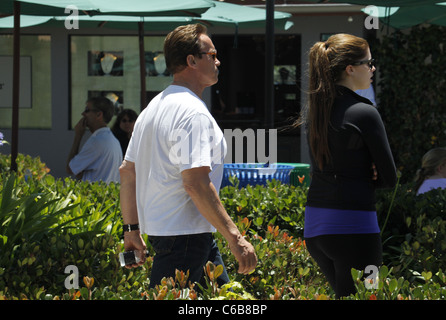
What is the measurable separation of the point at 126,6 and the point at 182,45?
389 centimetres

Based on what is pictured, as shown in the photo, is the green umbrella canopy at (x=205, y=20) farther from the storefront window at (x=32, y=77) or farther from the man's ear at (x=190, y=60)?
the man's ear at (x=190, y=60)

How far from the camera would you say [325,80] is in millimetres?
3117

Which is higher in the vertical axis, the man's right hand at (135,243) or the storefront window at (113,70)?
the storefront window at (113,70)

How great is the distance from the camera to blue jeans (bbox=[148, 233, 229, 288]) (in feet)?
9.59

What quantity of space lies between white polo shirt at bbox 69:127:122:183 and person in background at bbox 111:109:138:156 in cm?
131

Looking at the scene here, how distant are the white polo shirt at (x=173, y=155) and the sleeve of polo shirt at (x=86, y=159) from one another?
378 cm

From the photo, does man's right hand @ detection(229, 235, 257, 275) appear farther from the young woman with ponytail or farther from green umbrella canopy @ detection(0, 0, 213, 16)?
green umbrella canopy @ detection(0, 0, 213, 16)

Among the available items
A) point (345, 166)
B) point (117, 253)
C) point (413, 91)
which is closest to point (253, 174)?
point (117, 253)

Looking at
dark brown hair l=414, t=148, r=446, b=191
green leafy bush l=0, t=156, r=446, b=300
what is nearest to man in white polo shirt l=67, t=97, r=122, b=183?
green leafy bush l=0, t=156, r=446, b=300

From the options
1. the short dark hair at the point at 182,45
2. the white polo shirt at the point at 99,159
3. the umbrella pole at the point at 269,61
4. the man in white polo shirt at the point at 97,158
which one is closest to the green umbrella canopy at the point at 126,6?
the umbrella pole at the point at 269,61

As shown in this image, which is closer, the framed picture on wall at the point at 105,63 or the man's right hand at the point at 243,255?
the man's right hand at the point at 243,255

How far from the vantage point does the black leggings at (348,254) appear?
2.98m

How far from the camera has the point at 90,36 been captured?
12883 millimetres

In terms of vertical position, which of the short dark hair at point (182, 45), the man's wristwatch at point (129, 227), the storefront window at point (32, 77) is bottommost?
the man's wristwatch at point (129, 227)
